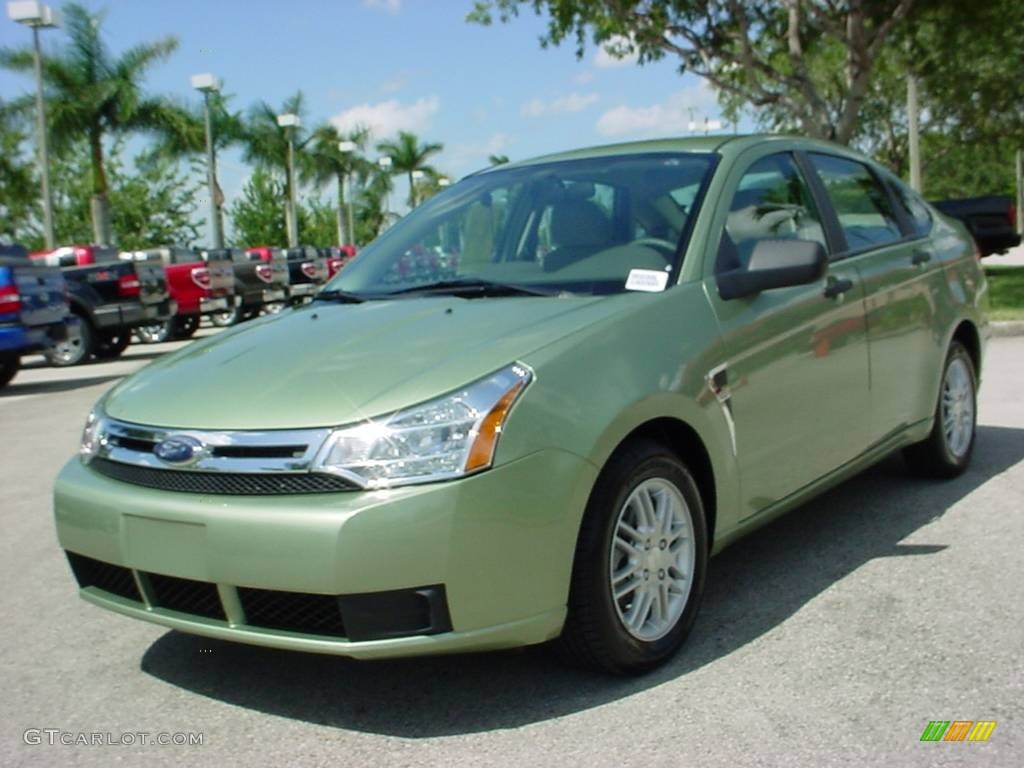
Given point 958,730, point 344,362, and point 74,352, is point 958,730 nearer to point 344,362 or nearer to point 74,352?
point 344,362

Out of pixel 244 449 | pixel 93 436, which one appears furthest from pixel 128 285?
pixel 244 449

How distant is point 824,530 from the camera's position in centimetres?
500

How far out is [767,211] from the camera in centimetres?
440

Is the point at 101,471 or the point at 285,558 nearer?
the point at 285,558

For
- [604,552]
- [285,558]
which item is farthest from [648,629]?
[285,558]

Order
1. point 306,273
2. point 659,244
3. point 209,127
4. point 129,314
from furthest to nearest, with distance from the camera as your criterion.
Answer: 1. point 209,127
2. point 306,273
3. point 129,314
4. point 659,244

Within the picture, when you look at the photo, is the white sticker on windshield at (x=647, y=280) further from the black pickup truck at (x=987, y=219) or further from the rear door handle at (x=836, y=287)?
the black pickup truck at (x=987, y=219)

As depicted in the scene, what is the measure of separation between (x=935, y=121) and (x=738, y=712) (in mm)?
32291

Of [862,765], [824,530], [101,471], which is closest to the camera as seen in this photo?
[862,765]

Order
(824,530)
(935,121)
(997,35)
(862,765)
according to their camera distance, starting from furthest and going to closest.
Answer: (935,121) < (997,35) < (824,530) < (862,765)

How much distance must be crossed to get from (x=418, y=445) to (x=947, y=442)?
3458mm

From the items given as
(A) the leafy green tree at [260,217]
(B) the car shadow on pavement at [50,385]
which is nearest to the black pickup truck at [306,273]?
(B) the car shadow on pavement at [50,385]

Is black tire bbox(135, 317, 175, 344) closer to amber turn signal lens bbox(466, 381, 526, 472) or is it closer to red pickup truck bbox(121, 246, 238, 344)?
red pickup truck bbox(121, 246, 238, 344)

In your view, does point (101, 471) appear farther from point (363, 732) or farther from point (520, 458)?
point (520, 458)
